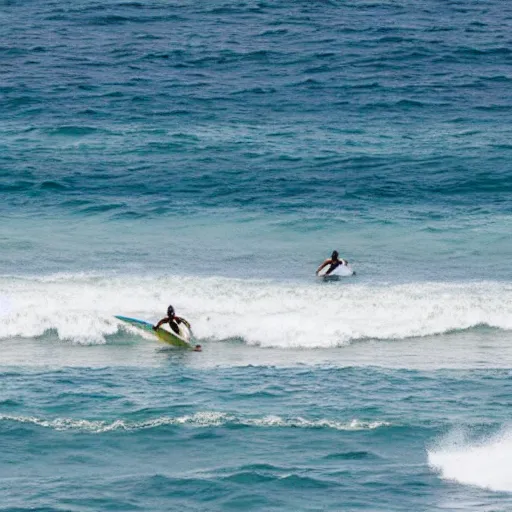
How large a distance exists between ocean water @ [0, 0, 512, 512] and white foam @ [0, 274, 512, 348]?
0.32ft

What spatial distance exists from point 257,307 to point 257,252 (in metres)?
5.76

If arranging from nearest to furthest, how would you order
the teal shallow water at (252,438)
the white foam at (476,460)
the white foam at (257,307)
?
1. the teal shallow water at (252,438)
2. the white foam at (476,460)
3. the white foam at (257,307)

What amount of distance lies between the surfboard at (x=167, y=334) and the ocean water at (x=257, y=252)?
0.27 metres

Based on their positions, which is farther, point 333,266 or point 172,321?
point 333,266

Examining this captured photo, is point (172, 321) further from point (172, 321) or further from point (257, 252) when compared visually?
point (257, 252)

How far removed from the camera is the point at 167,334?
99.0 ft

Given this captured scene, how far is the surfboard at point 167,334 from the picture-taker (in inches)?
1179

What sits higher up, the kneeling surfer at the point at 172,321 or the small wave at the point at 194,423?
the kneeling surfer at the point at 172,321

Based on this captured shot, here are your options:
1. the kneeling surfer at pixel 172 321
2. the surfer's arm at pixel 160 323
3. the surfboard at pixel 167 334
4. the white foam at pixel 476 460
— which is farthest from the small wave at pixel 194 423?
the surfer's arm at pixel 160 323

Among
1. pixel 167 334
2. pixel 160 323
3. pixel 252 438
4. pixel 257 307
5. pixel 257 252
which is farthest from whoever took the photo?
pixel 257 252

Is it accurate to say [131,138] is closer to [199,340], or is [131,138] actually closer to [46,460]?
[199,340]

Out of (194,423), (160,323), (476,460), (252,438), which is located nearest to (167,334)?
(160,323)

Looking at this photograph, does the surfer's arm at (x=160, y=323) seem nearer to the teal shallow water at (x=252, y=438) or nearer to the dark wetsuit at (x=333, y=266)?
the teal shallow water at (x=252, y=438)

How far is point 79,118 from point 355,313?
69.0 ft
